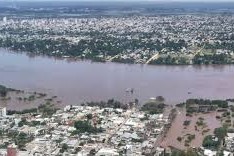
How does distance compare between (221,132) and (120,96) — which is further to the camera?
(120,96)

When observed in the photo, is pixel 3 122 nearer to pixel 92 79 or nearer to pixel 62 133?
pixel 62 133

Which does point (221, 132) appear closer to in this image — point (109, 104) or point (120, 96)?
point (109, 104)

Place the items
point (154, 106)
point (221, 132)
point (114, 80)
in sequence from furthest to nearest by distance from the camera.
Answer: point (114, 80), point (154, 106), point (221, 132)

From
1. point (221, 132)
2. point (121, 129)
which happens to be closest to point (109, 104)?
point (121, 129)

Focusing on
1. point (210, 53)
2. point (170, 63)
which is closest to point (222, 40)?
point (210, 53)

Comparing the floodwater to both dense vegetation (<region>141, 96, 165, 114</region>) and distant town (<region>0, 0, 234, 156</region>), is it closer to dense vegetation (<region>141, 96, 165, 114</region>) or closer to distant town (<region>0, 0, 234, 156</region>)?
distant town (<region>0, 0, 234, 156</region>)

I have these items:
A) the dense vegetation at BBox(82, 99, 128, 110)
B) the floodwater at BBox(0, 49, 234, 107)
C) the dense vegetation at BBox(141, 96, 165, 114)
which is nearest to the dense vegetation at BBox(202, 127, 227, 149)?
the dense vegetation at BBox(141, 96, 165, 114)

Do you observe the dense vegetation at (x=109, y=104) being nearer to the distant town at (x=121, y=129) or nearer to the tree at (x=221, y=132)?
the distant town at (x=121, y=129)

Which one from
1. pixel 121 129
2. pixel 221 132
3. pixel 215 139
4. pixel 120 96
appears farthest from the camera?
pixel 120 96
